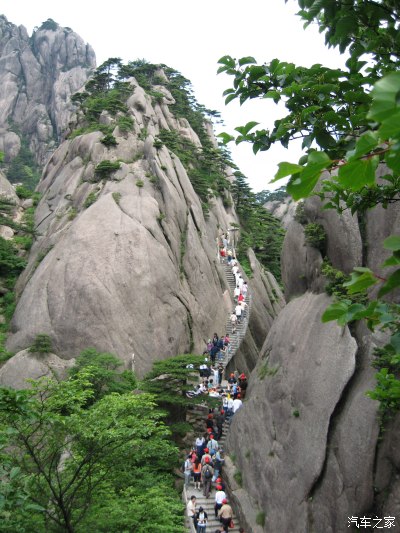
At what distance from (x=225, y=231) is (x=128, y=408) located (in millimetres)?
30377

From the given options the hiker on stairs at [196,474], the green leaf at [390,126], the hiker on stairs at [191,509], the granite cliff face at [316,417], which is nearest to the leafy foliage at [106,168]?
the granite cliff face at [316,417]

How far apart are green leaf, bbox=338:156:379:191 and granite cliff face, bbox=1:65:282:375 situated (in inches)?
805

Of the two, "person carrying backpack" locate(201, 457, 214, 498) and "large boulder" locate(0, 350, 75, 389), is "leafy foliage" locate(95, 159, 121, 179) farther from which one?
"person carrying backpack" locate(201, 457, 214, 498)

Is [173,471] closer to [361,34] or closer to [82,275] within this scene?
[82,275]

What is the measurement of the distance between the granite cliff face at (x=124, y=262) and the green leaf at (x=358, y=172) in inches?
805

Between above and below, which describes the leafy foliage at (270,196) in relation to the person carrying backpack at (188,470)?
above

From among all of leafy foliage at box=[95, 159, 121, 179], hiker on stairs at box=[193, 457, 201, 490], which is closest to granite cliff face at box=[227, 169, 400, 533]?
hiker on stairs at box=[193, 457, 201, 490]

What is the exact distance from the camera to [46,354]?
64.7ft

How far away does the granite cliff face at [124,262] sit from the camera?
21.5 meters

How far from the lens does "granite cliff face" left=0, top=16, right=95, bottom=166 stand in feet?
225

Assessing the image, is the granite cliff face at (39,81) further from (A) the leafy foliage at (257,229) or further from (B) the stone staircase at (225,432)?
(B) the stone staircase at (225,432)

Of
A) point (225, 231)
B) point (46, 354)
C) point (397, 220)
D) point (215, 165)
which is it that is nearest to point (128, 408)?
point (397, 220)

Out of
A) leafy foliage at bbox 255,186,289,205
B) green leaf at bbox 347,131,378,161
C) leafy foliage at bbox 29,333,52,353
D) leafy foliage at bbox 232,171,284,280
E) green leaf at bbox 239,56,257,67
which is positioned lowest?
green leaf at bbox 347,131,378,161

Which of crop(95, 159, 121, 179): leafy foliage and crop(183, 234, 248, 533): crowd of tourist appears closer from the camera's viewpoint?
crop(183, 234, 248, 533): crowd of tourist
